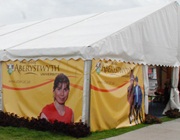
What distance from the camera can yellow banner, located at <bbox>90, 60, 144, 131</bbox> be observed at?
10180 millimetres

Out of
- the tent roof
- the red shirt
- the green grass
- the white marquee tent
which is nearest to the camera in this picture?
the green grass

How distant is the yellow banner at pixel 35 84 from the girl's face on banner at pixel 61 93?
15 centimetres

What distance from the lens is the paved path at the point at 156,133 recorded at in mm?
9812

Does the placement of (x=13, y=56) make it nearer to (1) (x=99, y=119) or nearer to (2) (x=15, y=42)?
(2) (x=15, y=42)

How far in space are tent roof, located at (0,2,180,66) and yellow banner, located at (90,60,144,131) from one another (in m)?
0.31

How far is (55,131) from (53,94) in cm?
121

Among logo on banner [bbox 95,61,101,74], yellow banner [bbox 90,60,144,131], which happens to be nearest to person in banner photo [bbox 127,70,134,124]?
yellow banner [bbox 90,60,144,131]

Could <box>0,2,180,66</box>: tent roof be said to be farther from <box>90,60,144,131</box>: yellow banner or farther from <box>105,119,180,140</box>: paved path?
<box>105,119,180,140</box>: paved path

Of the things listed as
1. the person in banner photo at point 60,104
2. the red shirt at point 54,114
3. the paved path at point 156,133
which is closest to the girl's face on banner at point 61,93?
the person in banner photo at point 60,104

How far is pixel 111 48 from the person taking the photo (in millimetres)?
10727

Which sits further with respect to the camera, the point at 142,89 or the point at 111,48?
the point at 142,89

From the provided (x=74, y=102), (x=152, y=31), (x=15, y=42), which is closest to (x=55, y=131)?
(x=74, y=102)

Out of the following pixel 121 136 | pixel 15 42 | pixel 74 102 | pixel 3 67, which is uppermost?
pixel 15 42

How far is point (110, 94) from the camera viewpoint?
35.5 ft
